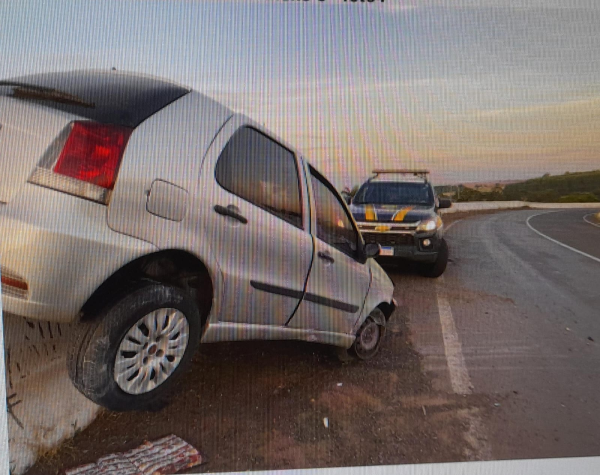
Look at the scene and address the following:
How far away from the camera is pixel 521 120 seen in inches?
77.1

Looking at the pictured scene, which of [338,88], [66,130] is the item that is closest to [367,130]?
[338,88]

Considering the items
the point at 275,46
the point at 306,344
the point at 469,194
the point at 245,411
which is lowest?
the point at 245,411

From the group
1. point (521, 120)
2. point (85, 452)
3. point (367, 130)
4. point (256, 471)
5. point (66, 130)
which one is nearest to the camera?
point (66, 130)

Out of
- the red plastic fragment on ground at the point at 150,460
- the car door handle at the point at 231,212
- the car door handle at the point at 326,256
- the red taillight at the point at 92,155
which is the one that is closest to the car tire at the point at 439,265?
the car door handle at the point at 326,256

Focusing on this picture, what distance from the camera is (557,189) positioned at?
193 cm

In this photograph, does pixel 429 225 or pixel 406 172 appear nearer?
pixel 406 172

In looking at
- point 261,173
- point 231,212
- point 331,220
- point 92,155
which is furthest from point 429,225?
point 92,155

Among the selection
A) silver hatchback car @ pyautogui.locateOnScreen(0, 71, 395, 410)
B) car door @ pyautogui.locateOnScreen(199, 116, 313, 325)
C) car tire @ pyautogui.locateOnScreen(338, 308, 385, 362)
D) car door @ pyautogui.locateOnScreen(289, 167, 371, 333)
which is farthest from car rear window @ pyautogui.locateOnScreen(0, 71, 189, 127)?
car tire @ pyautogui.locateOnScreen(338, 308, 385, 362)

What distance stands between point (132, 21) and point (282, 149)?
2.55 ft

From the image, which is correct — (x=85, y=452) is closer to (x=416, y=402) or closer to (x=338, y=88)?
(x=416, y=402)

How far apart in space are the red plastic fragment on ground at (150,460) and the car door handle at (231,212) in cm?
85

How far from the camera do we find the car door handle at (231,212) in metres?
1.43

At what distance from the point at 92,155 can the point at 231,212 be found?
1.47 ft

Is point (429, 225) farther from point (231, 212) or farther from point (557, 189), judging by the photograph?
point (231, 212)
